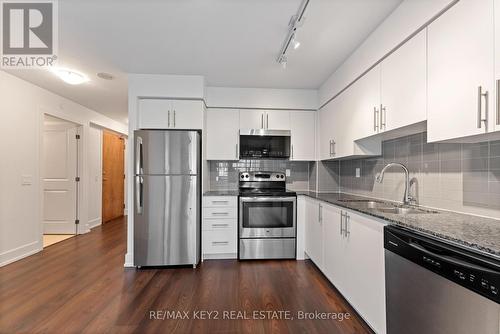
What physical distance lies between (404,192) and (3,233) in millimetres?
4562

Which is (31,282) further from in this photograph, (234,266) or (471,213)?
(471,213)

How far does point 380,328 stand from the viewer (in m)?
1.54

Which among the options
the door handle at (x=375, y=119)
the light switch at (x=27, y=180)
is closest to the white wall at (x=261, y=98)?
the door handle at (x=375, y=119)

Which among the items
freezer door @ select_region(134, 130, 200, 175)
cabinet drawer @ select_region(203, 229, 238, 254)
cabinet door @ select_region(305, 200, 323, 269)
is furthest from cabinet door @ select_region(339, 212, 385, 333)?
freezer door @ select_region(134, 130, 200, 175)

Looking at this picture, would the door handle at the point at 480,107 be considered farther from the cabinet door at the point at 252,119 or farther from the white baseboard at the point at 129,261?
the white baseboard at the point at 129,261

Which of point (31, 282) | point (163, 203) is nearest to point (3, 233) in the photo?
point (31, 282)

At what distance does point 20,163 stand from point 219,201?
272 cm

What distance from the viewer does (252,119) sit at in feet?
11.6

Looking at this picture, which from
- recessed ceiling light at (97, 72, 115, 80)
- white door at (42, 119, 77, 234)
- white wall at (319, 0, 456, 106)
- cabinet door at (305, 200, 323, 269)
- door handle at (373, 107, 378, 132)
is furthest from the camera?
white door at (42, 119, 77, 234)

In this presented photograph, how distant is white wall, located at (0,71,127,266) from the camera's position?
2.99 m

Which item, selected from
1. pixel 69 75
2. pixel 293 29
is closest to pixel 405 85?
pixel 293 29

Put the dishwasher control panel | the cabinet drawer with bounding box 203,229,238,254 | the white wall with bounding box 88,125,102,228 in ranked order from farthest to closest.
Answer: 1. the white wall with bounding box 88,125,102,228
2. the cabinet drawer with bounding box 203,229,238,254
3. the dishwasher control panel

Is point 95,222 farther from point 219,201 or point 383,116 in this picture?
point 383,116

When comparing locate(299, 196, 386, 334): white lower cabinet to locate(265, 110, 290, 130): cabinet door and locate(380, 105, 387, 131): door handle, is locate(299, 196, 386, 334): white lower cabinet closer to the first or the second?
locate(380, 105, 387, 131): door handle
